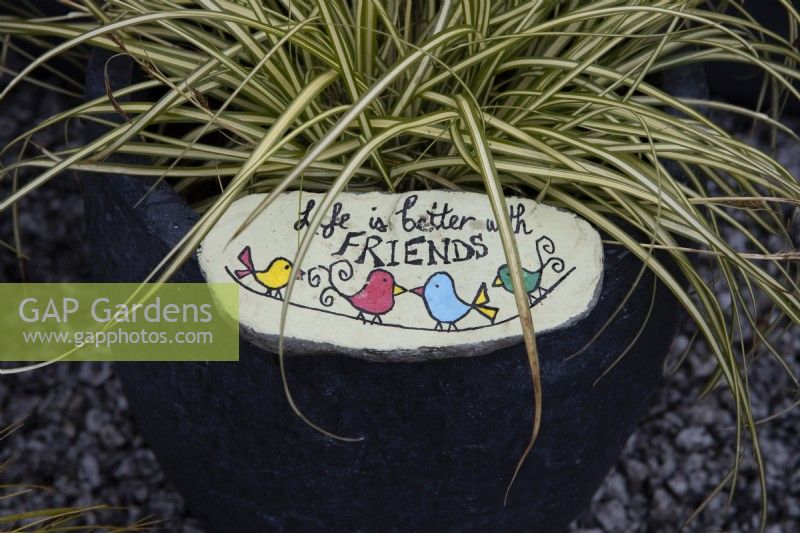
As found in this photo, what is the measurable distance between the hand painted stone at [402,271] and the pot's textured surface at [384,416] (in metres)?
0.04

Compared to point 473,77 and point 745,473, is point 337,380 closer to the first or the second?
point 473,77

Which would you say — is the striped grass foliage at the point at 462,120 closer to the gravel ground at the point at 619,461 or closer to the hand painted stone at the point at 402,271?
the hand painted stone at the point at 402,271

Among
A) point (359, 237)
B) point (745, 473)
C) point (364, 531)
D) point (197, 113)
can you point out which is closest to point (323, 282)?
point (359, 237)

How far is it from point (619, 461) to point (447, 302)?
70 cm

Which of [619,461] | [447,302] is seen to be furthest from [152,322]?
[619,461]

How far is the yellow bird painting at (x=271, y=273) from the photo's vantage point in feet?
2.70

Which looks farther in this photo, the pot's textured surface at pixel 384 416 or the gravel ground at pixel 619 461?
the gravel ground at pixel 619 461

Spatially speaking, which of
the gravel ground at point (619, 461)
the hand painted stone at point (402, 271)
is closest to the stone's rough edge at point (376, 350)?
the hand painted stone at point (402, 271)

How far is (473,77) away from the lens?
989 millimetres

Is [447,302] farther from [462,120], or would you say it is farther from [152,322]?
[152,322]

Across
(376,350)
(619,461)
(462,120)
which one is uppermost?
(462,120)

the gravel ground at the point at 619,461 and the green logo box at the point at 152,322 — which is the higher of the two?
the green logo box at the point at 152,322

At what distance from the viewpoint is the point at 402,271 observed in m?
0.83

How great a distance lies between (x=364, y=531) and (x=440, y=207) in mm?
383
